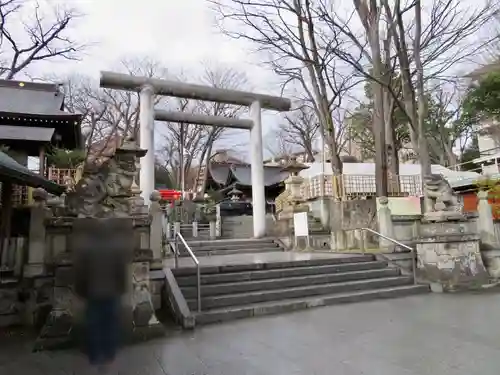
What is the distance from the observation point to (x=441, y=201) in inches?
372

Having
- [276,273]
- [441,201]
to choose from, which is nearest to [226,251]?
[276,273]

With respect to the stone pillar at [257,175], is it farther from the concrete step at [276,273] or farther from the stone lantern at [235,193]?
the stone lantern at [235,193]

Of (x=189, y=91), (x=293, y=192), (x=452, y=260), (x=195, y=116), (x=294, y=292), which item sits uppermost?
(x=189, y=91)

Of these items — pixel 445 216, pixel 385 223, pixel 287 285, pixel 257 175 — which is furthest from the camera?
pixel 257 175

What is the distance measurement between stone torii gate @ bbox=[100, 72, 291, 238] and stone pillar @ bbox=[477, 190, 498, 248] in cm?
767

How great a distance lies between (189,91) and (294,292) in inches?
382

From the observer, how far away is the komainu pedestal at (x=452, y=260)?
8688mm

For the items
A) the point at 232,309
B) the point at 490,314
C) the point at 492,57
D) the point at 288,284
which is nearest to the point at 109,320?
the point at 232,309

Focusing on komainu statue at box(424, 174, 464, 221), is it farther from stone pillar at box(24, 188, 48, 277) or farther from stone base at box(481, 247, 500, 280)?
stone pillar at box(24, 188, 48, 277)

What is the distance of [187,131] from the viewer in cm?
3188

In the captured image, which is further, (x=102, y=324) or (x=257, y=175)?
(x=257, y=175)

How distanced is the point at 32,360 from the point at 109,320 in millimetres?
2727

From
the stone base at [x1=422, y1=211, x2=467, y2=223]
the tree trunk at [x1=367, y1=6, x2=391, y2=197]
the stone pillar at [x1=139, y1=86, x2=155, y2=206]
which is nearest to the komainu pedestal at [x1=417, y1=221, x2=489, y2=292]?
the stone base at [x1=422, y1=211, x2=467, y2=223]

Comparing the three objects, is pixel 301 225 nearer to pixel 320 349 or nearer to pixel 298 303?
pixel 298 303
